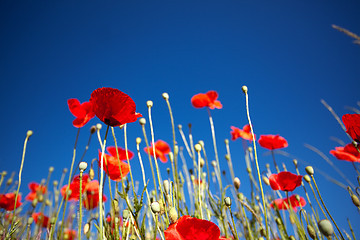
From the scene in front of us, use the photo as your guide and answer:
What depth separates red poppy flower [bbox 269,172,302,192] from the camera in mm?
1254

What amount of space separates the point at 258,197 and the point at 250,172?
0.67ft

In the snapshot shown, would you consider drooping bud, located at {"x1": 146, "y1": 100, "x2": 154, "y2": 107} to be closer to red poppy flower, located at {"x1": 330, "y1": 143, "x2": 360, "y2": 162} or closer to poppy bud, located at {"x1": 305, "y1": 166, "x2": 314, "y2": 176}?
poppy bud, located at {"x1": 305, "y1": 166, "x2": 314, "y2": 176}

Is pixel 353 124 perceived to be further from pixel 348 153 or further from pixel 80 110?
pixel 80 110

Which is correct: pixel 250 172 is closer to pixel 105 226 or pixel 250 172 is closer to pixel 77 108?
pixel 105 226

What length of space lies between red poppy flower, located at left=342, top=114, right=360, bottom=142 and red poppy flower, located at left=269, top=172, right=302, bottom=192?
1.09 feet

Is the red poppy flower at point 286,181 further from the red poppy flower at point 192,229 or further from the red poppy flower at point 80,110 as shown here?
the red poppy flower at point 80,110

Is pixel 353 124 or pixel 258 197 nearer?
pixel 353 124

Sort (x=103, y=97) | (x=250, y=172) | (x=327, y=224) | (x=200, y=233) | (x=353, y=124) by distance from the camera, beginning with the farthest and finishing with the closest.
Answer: (x=250, y=172), (x=353, y=124), (x=103, y=97), (x=200, y=233), (x=327, y=224)

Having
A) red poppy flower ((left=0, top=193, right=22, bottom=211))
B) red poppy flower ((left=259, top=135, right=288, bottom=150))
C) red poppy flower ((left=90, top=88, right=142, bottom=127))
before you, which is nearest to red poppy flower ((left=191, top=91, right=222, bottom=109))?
red poppy flower ((left=259, top=135, right=288, bottom=150))

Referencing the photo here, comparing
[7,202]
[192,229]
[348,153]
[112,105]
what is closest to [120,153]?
[112,105]

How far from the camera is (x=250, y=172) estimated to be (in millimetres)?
1802

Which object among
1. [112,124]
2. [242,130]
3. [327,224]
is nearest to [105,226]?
[112,124]

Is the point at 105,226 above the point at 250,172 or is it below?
below

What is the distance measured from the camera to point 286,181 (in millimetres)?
1268
